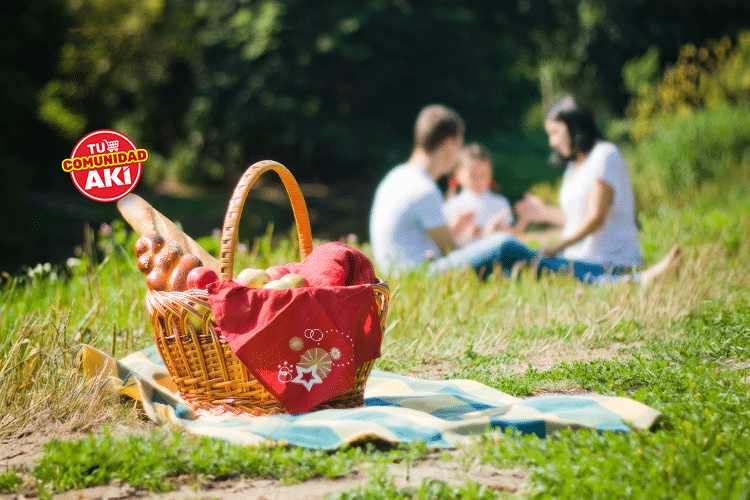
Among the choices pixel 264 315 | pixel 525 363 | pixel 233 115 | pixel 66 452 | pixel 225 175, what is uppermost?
pixel 233 115

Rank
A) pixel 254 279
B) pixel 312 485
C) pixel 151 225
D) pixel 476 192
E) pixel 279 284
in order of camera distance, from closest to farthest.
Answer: pixel 312 485 < pixel 279 284 < pixel 254 279 < pixel 151 225 < pixel 476 192

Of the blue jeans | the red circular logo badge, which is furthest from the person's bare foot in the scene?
the red circular logo badge

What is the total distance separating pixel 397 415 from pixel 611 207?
3696 mm

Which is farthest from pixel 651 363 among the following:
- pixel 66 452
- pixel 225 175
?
pixel 225 175

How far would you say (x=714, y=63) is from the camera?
45.5 ft

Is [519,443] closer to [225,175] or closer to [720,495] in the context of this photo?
[720,495]

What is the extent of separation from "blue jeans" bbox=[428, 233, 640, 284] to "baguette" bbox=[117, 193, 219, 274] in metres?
2.25

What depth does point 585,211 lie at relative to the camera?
541 cm

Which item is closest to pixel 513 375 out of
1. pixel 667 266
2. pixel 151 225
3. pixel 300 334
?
pixel 300 334

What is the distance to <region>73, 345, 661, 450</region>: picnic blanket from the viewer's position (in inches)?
81.7

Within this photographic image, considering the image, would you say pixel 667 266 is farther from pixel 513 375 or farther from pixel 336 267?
pixel 336 267

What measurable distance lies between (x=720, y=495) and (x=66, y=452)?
180cm

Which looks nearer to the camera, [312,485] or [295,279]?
[312,485]

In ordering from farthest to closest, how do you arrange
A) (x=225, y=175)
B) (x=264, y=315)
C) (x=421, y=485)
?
(x=225, y=175) < (x=264, y=315) < (x=421, y=485)
